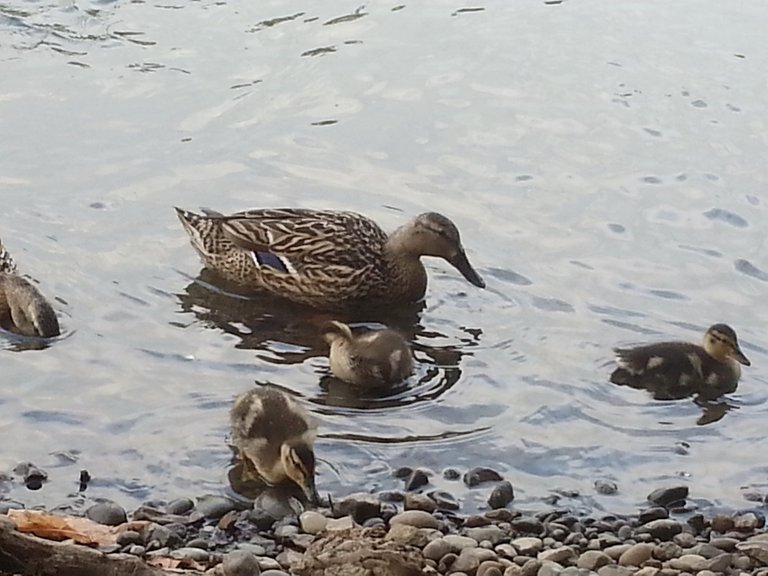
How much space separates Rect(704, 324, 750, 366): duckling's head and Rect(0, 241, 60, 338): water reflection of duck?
8.17ft

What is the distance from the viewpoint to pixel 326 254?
6523mm

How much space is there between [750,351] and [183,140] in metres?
3.25

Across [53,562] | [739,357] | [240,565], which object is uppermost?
[53,562]

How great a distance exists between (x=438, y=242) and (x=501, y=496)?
6.53 ft

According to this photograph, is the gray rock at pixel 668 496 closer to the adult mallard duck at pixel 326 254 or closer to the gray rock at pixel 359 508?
the gray rock at pixel 359 508

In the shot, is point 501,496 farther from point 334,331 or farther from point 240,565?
point 334,331

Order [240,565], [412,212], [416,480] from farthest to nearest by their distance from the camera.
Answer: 1. [412,212]
2. [416,480]
3. [240,565]

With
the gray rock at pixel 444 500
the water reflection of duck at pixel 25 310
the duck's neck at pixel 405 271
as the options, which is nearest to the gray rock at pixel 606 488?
the gray rock at pixel 444 500

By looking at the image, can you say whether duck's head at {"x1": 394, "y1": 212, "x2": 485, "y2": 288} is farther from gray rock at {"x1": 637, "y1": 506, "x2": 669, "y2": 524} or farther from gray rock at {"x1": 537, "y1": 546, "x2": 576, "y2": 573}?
gray rock at {"x1": 537, "y1": 546, "x2": 576, "y2": 573}

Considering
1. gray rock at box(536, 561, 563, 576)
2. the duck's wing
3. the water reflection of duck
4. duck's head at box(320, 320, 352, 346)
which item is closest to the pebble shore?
gray rock at box(536, 561, 563, 576)

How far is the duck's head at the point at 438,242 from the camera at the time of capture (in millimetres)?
6430

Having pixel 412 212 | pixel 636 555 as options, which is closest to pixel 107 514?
pixel 636 555

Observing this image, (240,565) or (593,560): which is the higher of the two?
(240,565)

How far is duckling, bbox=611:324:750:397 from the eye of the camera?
5492mm
